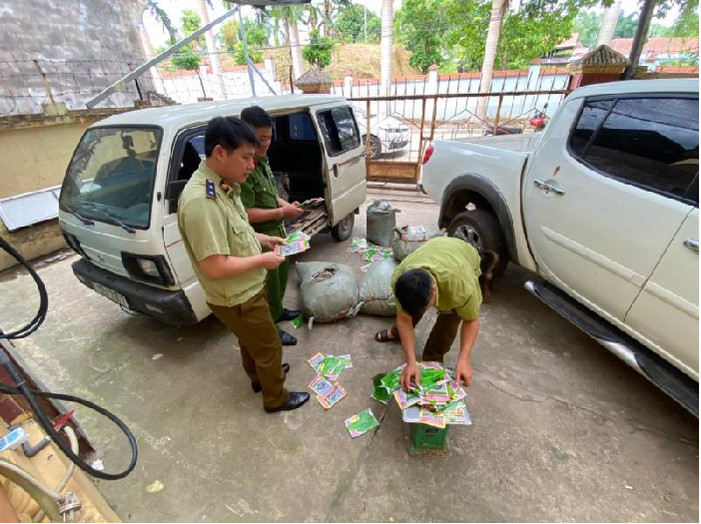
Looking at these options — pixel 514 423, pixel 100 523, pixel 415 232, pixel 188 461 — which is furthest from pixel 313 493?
pixel 415 232

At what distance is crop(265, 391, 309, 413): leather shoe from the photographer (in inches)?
86.0

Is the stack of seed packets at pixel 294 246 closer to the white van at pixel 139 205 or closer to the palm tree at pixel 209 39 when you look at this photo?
the white van at pixel 139 205

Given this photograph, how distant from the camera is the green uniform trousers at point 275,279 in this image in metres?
2.57

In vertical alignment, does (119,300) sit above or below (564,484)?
above

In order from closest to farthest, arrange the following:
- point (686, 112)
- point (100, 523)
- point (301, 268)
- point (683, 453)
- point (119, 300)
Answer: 1. point (100, 523)
2. point (686, 112)
3. point (683, 453)
4. point (119, 300)
5. point (301, 268)

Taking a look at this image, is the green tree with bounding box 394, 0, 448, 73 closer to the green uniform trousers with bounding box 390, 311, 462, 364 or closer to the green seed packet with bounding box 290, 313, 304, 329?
the green seed packet with bounding box 290, 313, 304, 329

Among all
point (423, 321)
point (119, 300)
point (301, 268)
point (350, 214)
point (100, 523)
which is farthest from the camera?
point (350, 214)

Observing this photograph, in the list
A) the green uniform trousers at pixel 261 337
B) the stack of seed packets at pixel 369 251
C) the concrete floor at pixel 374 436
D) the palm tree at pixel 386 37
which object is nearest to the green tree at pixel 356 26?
the palm tree at pixel 386 37

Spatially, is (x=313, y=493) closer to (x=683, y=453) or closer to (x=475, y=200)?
(x=683, y=453)

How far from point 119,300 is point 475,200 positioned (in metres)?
3.24

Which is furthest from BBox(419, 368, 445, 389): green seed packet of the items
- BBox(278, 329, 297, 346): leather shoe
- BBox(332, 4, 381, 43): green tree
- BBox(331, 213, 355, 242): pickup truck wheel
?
BBox(332, 4, 381, 43): green tree

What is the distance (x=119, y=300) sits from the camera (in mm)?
2498

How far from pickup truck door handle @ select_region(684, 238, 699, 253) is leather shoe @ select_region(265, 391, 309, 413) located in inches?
90.4

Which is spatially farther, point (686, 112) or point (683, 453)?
point (683, 453)
